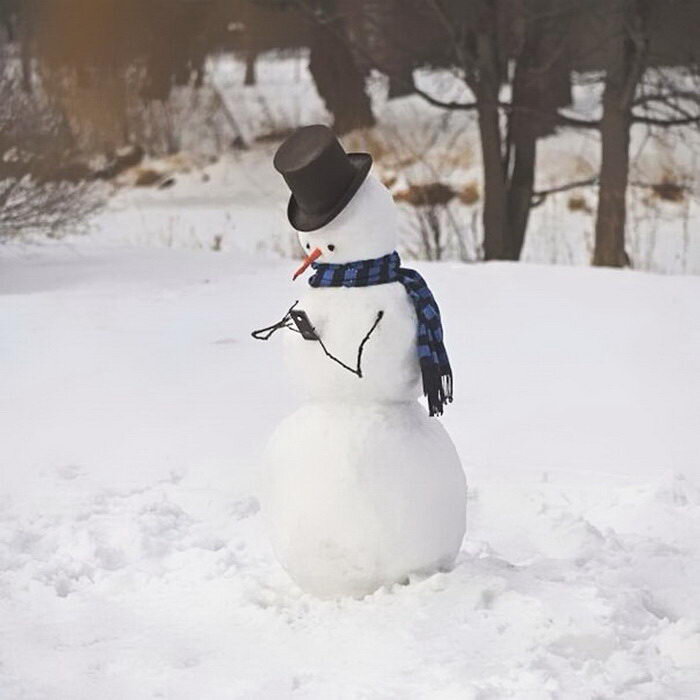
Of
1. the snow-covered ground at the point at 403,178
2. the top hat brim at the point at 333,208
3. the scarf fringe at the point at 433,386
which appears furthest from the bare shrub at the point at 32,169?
the scarf fringe at the point at 433,386

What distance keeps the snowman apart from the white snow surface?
3.6 inches

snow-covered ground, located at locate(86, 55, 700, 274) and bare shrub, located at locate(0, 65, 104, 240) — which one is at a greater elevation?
bare shrub, located at locate(0, 65, 104, 240)

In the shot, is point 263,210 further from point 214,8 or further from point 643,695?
point 643,695

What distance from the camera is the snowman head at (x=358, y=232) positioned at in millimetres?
3500

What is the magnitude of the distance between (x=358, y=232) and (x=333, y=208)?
98 millimetres

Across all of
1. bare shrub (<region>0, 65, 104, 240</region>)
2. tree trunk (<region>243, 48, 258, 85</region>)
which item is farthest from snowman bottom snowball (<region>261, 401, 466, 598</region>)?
tree trunk (<region>243, 48, 258, 85</region>)

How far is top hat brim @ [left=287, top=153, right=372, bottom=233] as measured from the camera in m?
3.47

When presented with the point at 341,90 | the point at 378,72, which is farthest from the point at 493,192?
the point at 341,90

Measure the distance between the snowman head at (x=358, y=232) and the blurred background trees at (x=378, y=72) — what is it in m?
6.55

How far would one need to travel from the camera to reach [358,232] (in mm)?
3508

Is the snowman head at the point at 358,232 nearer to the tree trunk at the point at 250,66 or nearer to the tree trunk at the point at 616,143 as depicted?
the tree trunk at the point at 616,143

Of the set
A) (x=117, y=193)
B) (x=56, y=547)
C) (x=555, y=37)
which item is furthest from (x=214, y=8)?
(x=56, y=547)

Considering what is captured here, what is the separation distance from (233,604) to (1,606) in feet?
2.30

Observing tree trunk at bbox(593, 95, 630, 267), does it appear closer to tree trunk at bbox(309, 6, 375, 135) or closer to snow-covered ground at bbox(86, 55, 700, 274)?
snow-covered ground at bbox(86, 55, 700, 274)
